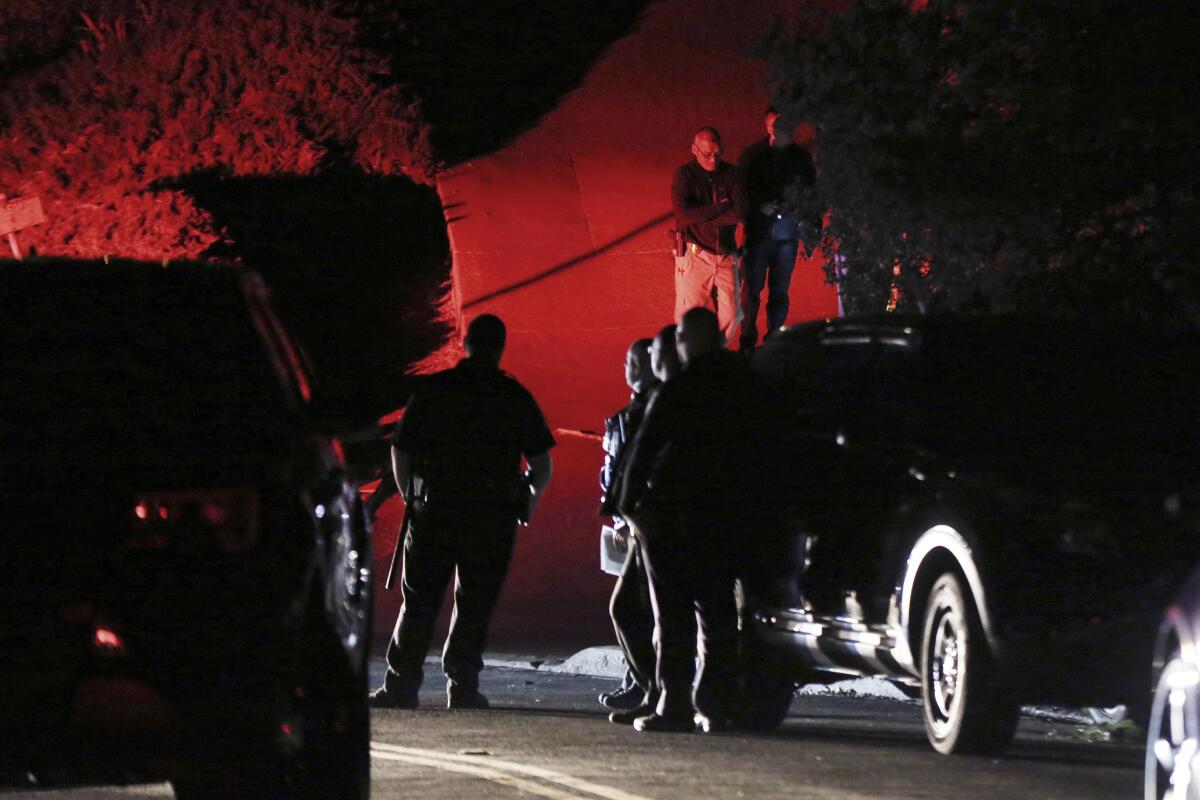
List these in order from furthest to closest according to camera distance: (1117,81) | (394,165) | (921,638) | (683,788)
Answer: (394,165) → (1117,81) → (921,638) → (683,788)

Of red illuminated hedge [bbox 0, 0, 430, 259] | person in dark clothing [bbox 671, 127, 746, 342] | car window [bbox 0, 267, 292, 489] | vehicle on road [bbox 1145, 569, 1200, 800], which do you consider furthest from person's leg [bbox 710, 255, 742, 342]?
car window [bbox 0, 267, 292, 489]

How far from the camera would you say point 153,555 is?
6.12 m

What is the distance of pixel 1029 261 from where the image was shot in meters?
14.3

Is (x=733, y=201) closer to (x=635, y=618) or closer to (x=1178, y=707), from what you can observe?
(x=635, y=618)

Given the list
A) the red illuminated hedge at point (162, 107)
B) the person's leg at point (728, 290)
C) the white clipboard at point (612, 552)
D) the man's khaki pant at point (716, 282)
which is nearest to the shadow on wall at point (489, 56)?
the red illuminated hedge at point (162, 107)

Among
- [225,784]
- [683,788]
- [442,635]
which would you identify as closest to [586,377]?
[442,635]

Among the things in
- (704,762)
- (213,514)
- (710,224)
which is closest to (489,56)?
(710,224)

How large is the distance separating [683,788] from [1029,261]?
5.81m

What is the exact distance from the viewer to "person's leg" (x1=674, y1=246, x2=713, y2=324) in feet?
65.1

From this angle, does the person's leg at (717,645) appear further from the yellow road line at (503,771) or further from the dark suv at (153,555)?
the dark suv at (153,555)

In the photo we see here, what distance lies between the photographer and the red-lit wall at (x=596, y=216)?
22047 millimetres

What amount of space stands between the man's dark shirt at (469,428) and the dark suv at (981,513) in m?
1.34

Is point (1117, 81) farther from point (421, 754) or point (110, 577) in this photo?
point (110, 577)

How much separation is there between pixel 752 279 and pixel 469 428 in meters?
8.08
